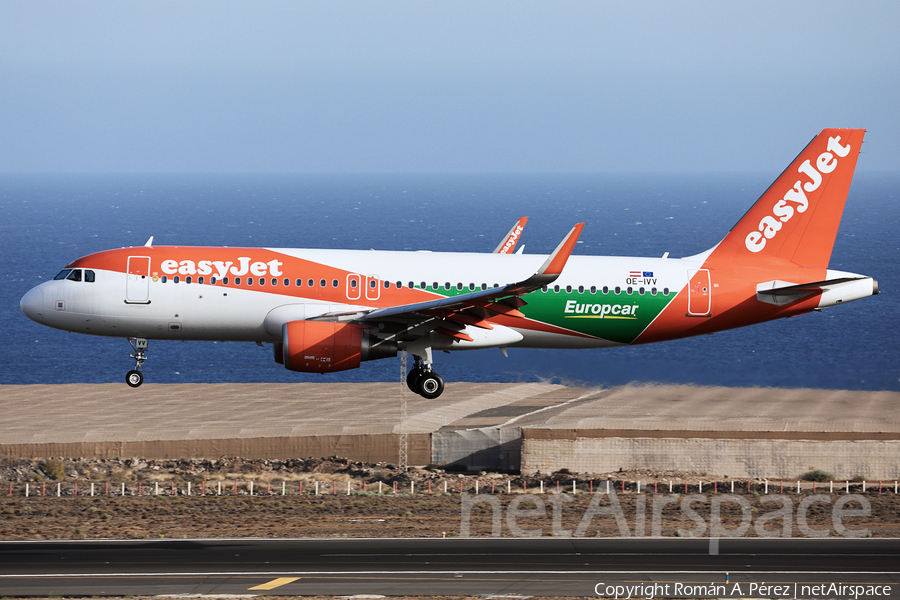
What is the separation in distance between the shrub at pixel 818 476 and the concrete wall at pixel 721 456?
344mm

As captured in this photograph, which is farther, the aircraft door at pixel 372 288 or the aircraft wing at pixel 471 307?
the aircraft door at pixel 372 288

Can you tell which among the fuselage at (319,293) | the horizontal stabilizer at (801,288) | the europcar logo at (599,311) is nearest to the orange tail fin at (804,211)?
the horizontal stabilizer at (801,288)

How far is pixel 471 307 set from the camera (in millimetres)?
38062

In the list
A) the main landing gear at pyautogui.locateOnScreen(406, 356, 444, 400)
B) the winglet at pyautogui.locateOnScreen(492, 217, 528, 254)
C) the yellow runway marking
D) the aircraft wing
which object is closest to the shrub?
the winglet at pyautogui.locateOnScreen(492, 217, 528, 254)

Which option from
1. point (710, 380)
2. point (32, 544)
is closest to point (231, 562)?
point (32, 544)

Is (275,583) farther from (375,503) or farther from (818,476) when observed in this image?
(818,476)

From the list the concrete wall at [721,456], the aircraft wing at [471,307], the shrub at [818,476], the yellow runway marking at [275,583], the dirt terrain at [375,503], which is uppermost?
the aircraft wing at [471,307]

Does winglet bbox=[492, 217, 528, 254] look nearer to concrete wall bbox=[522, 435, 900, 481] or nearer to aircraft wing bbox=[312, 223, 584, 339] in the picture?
aircraft wing bbox=[312, 223, 584, 339]

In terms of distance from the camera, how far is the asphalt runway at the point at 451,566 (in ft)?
106

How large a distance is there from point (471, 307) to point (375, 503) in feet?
48.7

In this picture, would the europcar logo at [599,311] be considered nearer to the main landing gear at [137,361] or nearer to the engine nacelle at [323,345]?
the engine nacelle at [323,345]

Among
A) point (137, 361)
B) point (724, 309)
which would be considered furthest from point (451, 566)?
point (724, 309)

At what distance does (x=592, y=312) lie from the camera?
4088 cm

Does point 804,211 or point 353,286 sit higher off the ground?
point 804,211
